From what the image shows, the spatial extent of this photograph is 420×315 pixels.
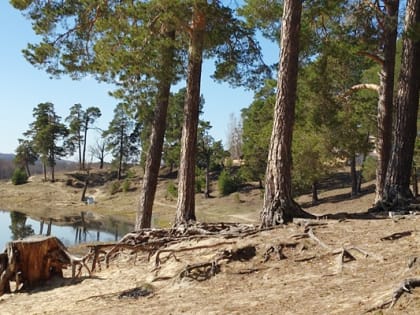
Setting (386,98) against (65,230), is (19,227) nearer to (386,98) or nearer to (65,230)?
(65,230)

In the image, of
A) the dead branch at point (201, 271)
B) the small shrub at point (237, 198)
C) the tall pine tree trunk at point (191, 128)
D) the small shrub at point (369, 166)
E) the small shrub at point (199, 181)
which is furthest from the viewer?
the small shrub at point (199, 181)

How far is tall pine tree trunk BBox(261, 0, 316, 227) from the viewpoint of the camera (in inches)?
305

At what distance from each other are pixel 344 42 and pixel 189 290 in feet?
22.6

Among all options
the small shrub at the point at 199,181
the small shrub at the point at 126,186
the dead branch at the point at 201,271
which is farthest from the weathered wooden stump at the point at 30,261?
the small shrub at the point at 126,186

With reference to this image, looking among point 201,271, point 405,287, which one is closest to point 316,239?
point 201,271

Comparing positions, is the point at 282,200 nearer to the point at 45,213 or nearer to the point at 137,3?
the point at 137,3

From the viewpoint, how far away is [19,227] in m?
29.6

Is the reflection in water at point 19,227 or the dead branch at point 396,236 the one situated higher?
the dead branch at point 396,236

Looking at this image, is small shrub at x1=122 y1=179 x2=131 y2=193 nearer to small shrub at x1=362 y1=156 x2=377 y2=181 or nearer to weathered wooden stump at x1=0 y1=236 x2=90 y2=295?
small shrub at x1=362 y1=156 x2=377 y2=181

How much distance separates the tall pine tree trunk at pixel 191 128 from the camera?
973 cm

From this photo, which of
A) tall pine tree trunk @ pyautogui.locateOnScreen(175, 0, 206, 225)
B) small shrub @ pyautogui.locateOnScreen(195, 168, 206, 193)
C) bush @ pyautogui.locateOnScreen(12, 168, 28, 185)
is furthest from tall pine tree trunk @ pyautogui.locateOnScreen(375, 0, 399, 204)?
bush @ pyautogui.locateOnScreen(12, 168, 28, 185)

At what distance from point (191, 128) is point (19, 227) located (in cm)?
2338

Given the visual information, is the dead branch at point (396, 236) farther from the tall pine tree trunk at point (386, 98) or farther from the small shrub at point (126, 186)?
the small shrub at point (126, 186)

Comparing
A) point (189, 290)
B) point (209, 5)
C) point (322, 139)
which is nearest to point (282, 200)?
point (189, 290)
